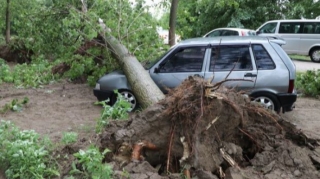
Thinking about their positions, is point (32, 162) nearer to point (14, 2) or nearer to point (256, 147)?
point (256, 147)

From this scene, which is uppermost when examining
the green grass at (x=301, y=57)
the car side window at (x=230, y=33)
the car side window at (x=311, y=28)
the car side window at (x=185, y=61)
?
the car side window at (x=311, y=28)

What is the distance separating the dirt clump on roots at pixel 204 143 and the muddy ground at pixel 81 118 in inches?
0.6

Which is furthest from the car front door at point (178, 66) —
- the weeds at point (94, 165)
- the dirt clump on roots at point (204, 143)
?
the weeds at point (94, 165)

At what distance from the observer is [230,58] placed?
8.13 metres

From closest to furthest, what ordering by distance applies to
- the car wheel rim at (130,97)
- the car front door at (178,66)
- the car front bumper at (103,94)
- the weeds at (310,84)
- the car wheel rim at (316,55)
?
the car front door at (178,66), the car wheel rim at (130,97), the car front bumper at (103,94), the weeds at (310,84), the car wheel rim at (316,55)

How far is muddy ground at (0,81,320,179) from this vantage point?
4.95 m

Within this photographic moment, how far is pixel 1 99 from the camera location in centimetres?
1018

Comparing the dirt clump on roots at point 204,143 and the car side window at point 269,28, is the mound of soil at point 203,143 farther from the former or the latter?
the car side window at point 269,28

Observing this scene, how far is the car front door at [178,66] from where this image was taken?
26.9 ft

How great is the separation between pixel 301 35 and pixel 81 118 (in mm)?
15238

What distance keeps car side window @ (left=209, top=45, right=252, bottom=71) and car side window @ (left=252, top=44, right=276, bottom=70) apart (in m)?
0.15

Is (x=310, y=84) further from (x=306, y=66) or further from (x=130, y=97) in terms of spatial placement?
(x=306, y=66)

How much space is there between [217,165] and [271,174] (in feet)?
2.09

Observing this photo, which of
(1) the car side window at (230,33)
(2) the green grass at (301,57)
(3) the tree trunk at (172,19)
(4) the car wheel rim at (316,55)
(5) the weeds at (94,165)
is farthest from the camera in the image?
(2) the green grass at (301,57)
